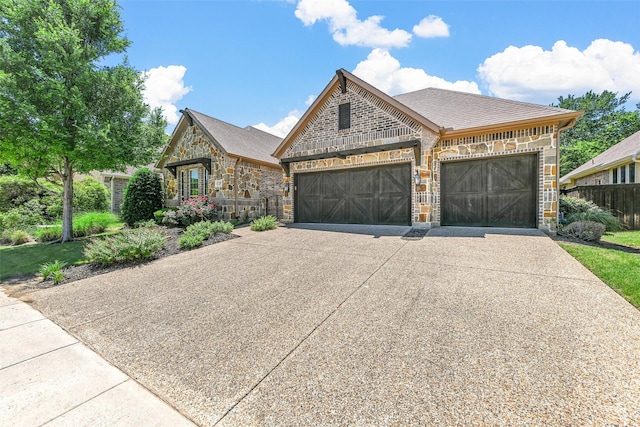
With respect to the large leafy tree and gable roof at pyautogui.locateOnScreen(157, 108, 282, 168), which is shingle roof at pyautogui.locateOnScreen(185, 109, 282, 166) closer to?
gable roof at pyautogui.locateOnScreen(157, 108, 282, 168)

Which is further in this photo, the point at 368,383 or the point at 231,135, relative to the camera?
the point at 231,135

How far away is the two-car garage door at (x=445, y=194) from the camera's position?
862 centimetres

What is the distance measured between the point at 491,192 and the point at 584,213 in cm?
306

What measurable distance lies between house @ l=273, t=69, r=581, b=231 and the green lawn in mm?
7625

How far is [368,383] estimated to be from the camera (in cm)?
223

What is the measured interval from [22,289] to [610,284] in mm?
10585

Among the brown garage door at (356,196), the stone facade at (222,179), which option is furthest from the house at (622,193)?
the stone facade at (222,179)

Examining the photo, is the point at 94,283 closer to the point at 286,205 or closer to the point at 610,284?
the point at 286,205

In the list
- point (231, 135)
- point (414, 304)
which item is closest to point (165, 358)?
point (414, 304)

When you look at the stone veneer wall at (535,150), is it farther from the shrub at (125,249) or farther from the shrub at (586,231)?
the shrub at (125,249)

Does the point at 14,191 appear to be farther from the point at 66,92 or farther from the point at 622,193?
the point at 622,193

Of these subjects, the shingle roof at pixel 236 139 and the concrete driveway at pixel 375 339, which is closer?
the concrete driveway at pixel 375 339

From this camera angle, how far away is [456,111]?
10.3 meters

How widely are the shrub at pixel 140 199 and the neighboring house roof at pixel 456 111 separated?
7623mm
